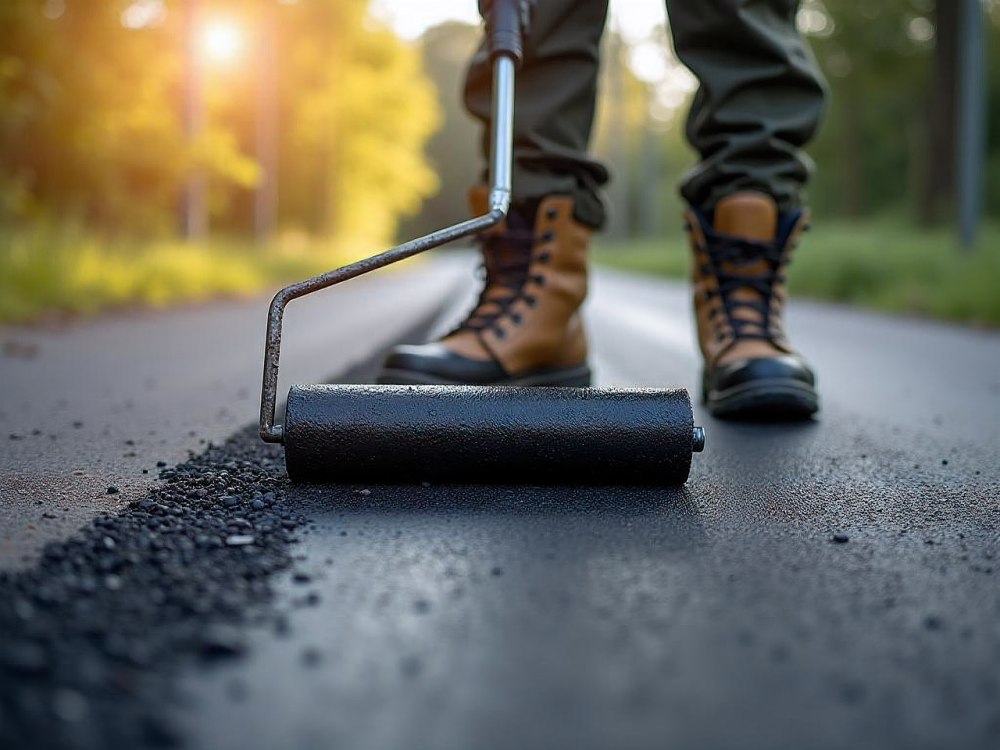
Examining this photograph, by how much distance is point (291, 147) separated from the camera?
2319 cm

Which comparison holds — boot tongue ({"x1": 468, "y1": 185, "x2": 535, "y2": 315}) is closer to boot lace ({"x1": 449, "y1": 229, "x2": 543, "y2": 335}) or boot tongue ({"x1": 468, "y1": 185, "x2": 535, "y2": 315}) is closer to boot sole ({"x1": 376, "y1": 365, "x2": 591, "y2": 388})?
boot lace ({"x1": 449, "y1": 229, "x2": 543, "y2": 335})

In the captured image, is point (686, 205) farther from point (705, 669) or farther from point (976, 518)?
point (705, 669)

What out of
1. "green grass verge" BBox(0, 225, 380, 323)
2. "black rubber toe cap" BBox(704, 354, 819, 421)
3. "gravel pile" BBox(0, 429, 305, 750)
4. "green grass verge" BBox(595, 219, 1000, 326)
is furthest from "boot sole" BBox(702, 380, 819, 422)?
"green grass verge" BBox(595, 219, 1000, 326)

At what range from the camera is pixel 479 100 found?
216 centimetres

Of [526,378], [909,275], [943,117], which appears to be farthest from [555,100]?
[943,117]

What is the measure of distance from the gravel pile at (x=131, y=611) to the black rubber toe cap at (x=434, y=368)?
0.60 meters

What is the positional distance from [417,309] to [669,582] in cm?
560

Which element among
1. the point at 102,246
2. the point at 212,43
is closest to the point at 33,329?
the point at 102,246

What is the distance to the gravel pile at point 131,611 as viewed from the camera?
0.62m

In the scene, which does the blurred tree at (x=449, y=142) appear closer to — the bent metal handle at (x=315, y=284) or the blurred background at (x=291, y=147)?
the blurred background at (x=291, y=147)

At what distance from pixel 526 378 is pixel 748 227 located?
63 cm

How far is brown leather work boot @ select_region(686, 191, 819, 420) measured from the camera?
1949mm

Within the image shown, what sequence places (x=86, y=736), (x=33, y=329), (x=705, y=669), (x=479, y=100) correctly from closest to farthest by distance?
(x=86, y=736)
(x=705, y=669)
(x=479, y=100)
(x=33, y=329)

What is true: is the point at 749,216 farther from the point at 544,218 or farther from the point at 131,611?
the point at 131,611
